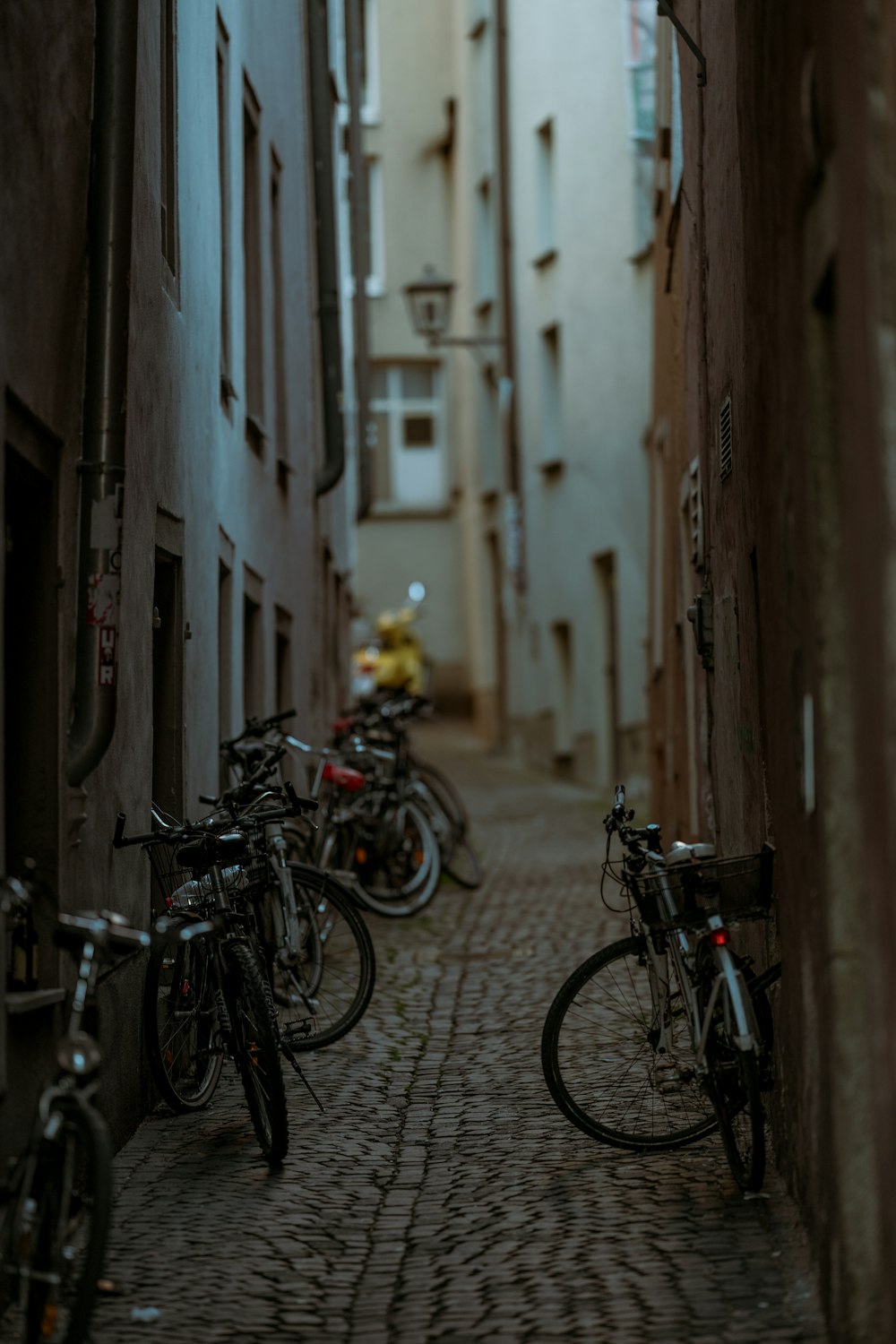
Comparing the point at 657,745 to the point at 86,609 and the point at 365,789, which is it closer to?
the point at 365,789

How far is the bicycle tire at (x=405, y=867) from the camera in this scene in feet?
43.1

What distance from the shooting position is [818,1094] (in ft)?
17.8

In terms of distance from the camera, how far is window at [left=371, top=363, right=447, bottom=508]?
118 feet

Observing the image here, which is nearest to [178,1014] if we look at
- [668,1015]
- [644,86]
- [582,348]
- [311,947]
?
[311,947]

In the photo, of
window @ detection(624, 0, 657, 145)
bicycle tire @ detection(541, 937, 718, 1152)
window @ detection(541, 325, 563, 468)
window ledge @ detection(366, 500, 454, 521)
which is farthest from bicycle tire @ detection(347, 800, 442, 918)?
window ledge @ detection(366, 500, 454, 521)

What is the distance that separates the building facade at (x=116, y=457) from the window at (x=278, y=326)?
1.98 m

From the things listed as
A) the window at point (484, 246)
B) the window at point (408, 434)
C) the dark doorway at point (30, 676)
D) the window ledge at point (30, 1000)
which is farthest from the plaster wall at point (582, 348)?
the window ledge at point (30, 1000)

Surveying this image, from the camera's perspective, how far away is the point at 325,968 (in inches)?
360

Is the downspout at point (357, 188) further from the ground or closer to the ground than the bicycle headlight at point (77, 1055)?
further from the ground

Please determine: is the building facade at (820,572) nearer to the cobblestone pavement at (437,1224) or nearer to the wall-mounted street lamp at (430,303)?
the cobblestone pavement at (437,1224)

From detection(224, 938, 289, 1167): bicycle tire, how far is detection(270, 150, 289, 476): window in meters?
8.36

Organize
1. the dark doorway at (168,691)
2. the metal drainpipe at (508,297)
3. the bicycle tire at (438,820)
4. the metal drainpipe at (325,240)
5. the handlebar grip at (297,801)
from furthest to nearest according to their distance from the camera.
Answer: the metal drainpipe at (508,297)
the metal drainpipe at (325,240)
the bicycle tire at (438,820)
the dark doorway at (168,691)
the handlebar grip at (297,801)

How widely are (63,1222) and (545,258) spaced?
76.1 feet

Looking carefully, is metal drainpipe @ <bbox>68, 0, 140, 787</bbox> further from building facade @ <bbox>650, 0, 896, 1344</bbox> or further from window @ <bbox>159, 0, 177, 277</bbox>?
window @ <bbox>159, 0, 177, 277</bbox>
